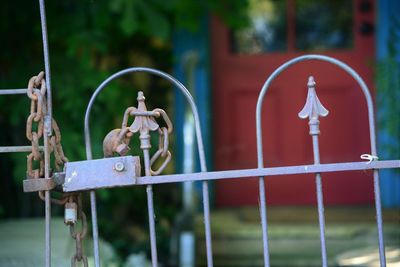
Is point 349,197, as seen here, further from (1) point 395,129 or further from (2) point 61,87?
(2) point 61,87

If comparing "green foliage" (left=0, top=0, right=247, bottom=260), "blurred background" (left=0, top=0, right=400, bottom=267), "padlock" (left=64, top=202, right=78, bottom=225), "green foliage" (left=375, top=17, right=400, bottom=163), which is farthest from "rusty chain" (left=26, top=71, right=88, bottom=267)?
"green foliage" (left=375, top=17, right=400, bottom=163)

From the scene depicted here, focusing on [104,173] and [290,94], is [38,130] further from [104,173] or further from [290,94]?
[290,94]

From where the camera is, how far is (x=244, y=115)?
20.0 feet

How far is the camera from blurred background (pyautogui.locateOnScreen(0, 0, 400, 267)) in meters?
5.04

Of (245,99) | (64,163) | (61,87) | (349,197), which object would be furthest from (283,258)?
(64,163)

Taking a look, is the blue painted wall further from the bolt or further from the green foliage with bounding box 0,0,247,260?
the bolt

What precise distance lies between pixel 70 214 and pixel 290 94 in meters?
3.96

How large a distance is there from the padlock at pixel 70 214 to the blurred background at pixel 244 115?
240 cm

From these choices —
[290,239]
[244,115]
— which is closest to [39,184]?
[290,239]

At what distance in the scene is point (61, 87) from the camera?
179 inches

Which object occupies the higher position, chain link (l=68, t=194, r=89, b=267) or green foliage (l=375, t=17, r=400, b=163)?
green foliage (l=375, t=17, r=400, b=163)

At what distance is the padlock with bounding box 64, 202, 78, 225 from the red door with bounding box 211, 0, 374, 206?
3.78 m

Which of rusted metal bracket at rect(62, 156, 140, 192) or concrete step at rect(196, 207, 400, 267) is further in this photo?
concrete step at rect(196, 207, 400, 267)

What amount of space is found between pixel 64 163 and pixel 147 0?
2.16 meters
